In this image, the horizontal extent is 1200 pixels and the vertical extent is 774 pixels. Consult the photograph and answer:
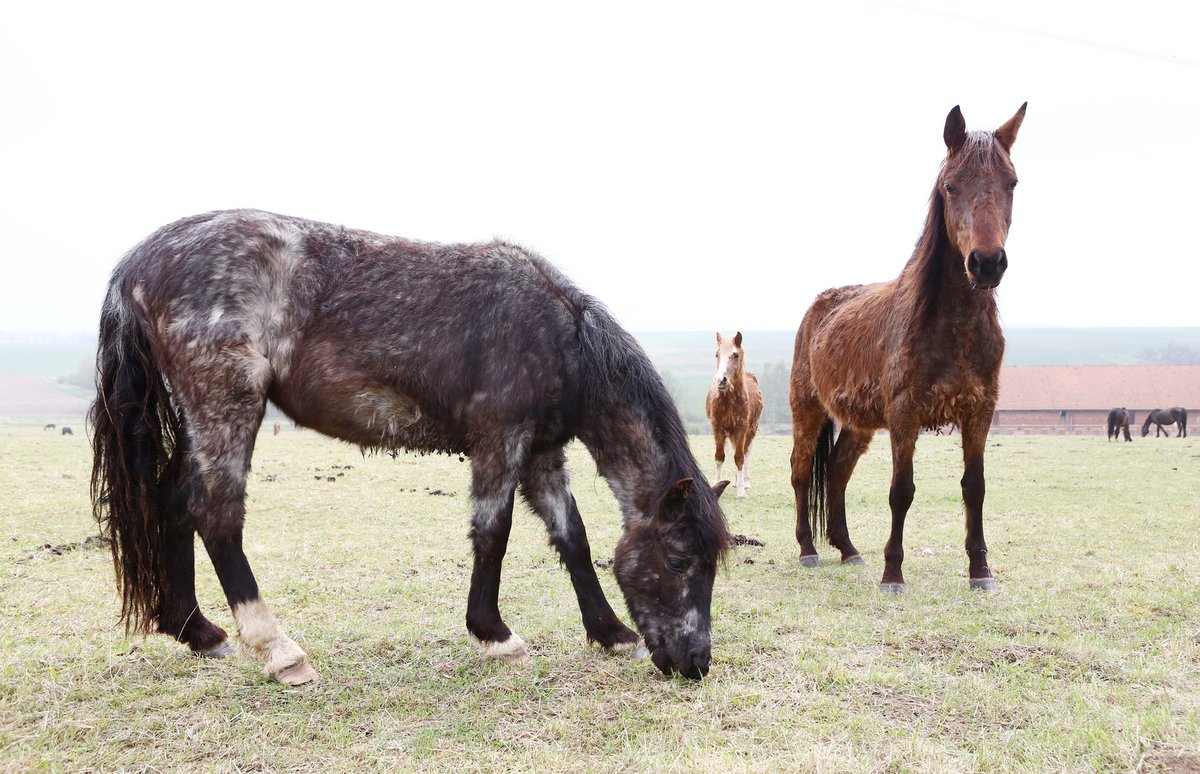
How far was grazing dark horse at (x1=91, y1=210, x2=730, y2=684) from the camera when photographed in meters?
4.17

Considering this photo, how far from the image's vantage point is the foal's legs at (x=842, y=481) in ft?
25.7

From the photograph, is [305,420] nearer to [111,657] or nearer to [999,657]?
[111,657]

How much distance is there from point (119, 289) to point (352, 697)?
2.49m

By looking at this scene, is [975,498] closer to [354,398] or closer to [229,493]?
[354,398]

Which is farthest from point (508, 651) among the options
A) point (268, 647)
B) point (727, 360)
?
point (727, 360)

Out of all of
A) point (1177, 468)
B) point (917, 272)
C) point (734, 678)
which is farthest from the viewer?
point (1177, 468)

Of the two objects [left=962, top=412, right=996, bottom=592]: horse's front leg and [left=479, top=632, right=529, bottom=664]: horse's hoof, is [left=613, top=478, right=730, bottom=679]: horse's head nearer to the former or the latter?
[left=479, top=632, right=529, bottom=664]: horse's hoof

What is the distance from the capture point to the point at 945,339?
6254 mm

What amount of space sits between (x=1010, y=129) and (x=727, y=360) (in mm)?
7542

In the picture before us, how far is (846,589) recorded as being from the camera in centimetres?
656

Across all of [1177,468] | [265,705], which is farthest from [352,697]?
[1177,468]

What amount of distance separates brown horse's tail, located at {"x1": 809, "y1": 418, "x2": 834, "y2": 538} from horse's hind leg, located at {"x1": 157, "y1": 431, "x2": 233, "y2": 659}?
5624 mm

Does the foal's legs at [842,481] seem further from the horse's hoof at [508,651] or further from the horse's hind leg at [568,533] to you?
the horse's hoof at [508,651]

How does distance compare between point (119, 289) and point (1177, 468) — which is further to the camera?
point (1177, 468)
